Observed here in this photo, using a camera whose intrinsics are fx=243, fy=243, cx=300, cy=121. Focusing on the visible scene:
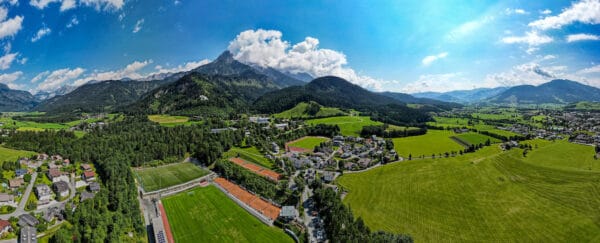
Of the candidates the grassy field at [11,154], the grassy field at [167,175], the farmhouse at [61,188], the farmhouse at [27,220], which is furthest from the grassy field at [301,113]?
the farmhouse at [27,220]

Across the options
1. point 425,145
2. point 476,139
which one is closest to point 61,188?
point 425,145

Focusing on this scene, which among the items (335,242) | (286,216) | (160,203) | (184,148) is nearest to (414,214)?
(335,242)

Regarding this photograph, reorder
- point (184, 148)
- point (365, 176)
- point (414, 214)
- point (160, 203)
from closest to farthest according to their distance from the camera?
1. point (414, 214)
2. point (160, 203)
3. point (365, 176)
4. point (184, 148)

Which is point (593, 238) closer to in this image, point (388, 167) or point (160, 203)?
point (388, 167)

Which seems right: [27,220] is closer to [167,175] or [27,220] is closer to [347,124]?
[167,175]

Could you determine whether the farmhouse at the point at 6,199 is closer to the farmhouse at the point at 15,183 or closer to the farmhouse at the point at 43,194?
the farmhouse at the point at 43,194

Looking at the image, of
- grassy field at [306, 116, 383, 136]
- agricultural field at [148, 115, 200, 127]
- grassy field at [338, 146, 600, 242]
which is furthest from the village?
grassy field at [306, 116, 383, 136]
